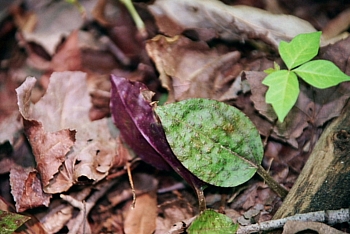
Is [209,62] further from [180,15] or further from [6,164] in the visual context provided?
[6,164]

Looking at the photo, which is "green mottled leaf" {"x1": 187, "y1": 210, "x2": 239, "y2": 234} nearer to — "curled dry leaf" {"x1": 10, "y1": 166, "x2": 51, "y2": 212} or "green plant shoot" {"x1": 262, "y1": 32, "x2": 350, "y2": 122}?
"green plant shoot" {"x1": 262, "y1": 32, "x2": 350, "y2": 122}

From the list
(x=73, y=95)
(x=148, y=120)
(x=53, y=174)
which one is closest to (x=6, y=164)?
(x=53, y=174)

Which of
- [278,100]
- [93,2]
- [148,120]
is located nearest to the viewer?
[278,100]

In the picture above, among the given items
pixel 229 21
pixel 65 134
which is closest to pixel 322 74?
pixel 229 21

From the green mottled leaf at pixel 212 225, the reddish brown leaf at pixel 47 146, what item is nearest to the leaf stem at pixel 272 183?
the green mottled leaf at pixel 212 225

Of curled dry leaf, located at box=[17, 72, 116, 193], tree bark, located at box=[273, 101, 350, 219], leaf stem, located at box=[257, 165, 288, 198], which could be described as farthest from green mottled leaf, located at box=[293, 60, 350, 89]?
curled dry leaf, located at box=[17, 72, 116, 193]

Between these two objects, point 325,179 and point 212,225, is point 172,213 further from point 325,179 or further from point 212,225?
point 325,179

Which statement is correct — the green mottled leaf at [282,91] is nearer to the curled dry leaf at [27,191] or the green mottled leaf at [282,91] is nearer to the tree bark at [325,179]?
the tree bark at [325,179]
